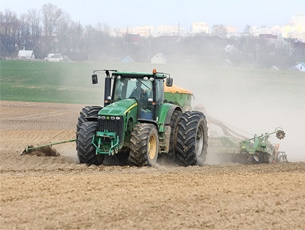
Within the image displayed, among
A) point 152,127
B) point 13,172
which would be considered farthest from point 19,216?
point 152,127

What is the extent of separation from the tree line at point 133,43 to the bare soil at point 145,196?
15.9m

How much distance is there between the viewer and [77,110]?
121ft

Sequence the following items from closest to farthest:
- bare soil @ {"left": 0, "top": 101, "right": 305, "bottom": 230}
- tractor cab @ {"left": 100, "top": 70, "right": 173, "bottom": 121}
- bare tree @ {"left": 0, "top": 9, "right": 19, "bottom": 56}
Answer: bare soil @ {"left": 0, "top": 101, "right": 305, "bottom": 230}
tractor cab @ {"left": 100, "top": 70, "right": 173, "bottom": 121}
bare tree @ {"left": 0, "top": 9, "right": 19, "bottom": 56}

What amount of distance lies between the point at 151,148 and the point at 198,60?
1027 inches

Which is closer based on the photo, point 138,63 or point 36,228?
point 36,228

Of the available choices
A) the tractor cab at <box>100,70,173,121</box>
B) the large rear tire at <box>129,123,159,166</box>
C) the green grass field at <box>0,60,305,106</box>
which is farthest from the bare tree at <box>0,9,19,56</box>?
the large rear tire at <box>129,123,159,166</box>

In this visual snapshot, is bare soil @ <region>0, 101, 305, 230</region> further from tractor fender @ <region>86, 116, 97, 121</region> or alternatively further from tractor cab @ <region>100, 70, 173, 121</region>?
tractor cab @ <region>100, 70, 173, 121</region>

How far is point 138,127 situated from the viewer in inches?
578

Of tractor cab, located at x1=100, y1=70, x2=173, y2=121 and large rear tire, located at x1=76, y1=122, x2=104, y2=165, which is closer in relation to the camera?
large rear tire, located at x1=76, y1=122, x2=104, y2=165

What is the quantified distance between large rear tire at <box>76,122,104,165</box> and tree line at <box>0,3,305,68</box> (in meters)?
14.9

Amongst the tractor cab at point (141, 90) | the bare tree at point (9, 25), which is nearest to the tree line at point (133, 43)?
the bare tree at point (9, 25)

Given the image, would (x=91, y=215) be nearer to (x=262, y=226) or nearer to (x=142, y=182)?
(x=262, y=226)

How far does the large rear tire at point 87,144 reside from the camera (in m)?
14.7

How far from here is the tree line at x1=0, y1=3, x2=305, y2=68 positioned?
103 ft
